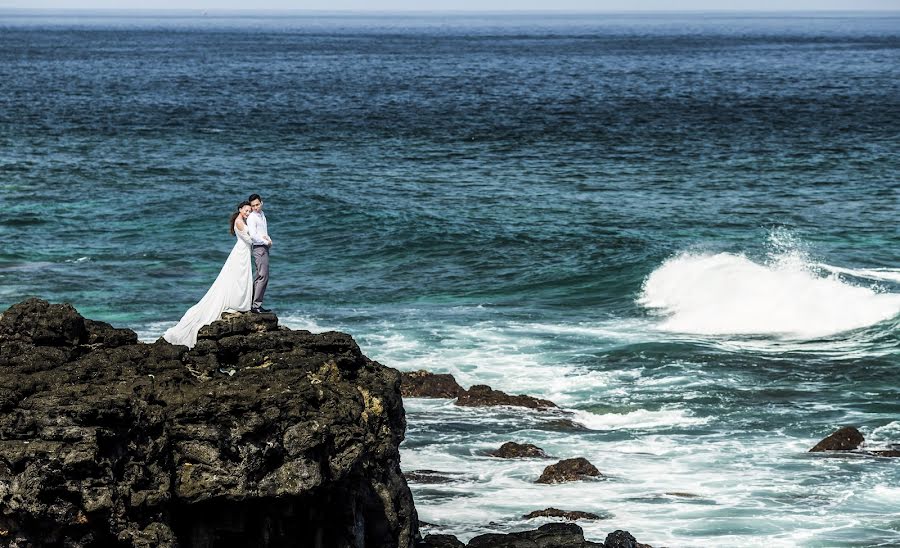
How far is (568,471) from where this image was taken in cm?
2022

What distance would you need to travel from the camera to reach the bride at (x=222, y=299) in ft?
54.0

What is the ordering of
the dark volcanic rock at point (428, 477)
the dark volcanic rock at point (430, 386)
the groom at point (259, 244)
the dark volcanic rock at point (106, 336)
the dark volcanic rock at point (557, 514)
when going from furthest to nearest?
the dark volcanic rock at point (430, 386) → the dark volcanic rock at point (428, 477) → the dark volcanic rock at point (557, 514) → the groom at point (259, 244) → the dark volcanic rock at point (106, 336)

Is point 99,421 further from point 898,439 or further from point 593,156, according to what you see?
point 593,156

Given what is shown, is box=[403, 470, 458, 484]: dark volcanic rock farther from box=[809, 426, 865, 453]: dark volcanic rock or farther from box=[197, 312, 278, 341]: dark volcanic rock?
box=[809, 426, 865, 453]: dark volcanic rock

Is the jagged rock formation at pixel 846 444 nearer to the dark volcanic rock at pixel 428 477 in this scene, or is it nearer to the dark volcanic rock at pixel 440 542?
the dark volcanic rock at pixel 428 477

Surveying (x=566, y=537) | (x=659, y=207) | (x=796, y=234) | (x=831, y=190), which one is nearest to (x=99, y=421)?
(x=566, y=537)

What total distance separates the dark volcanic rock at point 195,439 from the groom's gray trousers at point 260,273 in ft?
8.15

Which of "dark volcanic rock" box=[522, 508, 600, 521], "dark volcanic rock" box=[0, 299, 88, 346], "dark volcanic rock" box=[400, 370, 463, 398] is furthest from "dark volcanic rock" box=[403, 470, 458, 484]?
"dark volcanic rock" box=[0, 299, 88, 346]

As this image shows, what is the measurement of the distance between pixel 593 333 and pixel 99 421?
19.2 m

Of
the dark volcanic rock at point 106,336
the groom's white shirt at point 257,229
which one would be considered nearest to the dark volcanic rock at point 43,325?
the dark volcanic rock at point 106,336

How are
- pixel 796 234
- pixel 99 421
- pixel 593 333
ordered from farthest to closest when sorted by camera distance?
pixel 796 234 → pixel 593 333 → pixel 99 421

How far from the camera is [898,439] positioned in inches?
905

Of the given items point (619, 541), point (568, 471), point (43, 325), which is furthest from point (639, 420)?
point (43, 325)

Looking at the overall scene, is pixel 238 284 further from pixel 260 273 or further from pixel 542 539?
pixel 542 539
